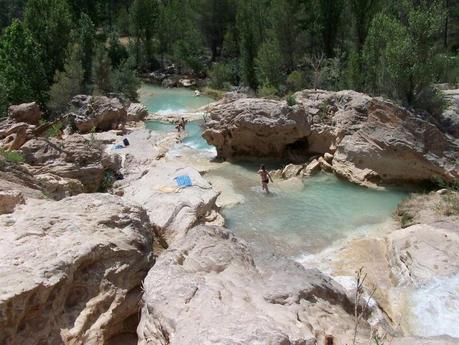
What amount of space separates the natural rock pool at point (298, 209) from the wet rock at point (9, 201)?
814 cm

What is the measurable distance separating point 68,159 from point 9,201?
22.7 feet

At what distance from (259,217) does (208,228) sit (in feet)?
29.4

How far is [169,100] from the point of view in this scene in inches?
1708

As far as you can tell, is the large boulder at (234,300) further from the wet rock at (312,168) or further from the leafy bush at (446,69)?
the leafy bush at (446,69)

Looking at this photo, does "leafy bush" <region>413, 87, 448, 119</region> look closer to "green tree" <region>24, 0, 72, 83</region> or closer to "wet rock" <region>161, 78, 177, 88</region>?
"green tree" <region>24, 0, 72, 83</region>

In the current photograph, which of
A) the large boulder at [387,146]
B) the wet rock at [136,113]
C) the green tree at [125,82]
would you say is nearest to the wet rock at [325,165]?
the large boulder at [387,146]

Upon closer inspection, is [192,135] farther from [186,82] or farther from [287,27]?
[186,82]

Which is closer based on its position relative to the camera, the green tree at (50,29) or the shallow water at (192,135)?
the shallow water at (192,135)

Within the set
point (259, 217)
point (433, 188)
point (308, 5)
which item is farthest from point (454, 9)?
point (259, 217)

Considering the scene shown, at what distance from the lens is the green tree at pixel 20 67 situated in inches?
1197

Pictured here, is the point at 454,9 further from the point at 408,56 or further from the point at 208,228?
the point at 208,228

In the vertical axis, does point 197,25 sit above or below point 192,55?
above

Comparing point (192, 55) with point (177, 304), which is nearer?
point (177, 304)

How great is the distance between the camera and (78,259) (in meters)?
6.87
